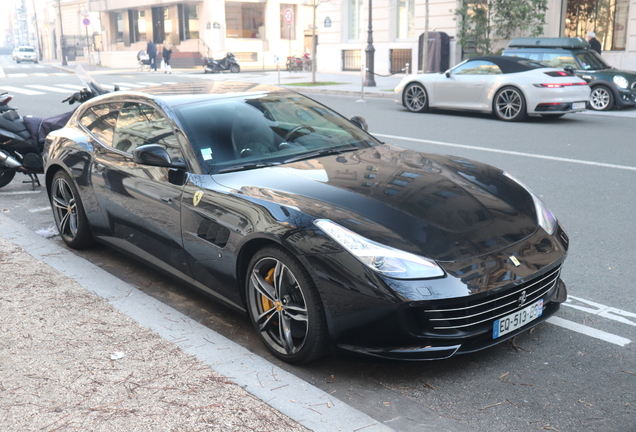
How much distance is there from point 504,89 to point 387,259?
12.1 meters

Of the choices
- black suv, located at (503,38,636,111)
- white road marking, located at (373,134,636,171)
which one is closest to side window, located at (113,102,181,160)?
white road marking, located at (373,134,636,171)

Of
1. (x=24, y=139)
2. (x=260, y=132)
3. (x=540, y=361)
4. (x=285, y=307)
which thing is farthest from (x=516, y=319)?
(x=24, y=139)

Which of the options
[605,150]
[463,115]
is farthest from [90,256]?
[463,115]

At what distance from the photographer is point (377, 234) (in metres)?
3.38

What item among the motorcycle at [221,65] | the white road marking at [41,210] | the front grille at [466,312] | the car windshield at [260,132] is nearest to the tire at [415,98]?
the white road marking at [41,210]

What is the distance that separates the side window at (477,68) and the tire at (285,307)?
1225 centimetres

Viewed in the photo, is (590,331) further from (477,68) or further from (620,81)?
(620,81)

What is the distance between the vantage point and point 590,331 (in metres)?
3.98

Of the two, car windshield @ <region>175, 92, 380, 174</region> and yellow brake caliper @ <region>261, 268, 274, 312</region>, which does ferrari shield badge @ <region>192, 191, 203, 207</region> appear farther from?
yellow brake caliper @ <region>261, 268, 274, 312</region>

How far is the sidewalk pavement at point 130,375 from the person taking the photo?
9.84 ft

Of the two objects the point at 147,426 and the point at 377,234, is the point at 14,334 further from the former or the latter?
the point at 377,234

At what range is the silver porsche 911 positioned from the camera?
13.9 metres

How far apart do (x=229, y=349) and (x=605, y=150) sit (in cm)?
817

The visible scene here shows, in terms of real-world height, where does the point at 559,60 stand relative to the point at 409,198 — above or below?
above
